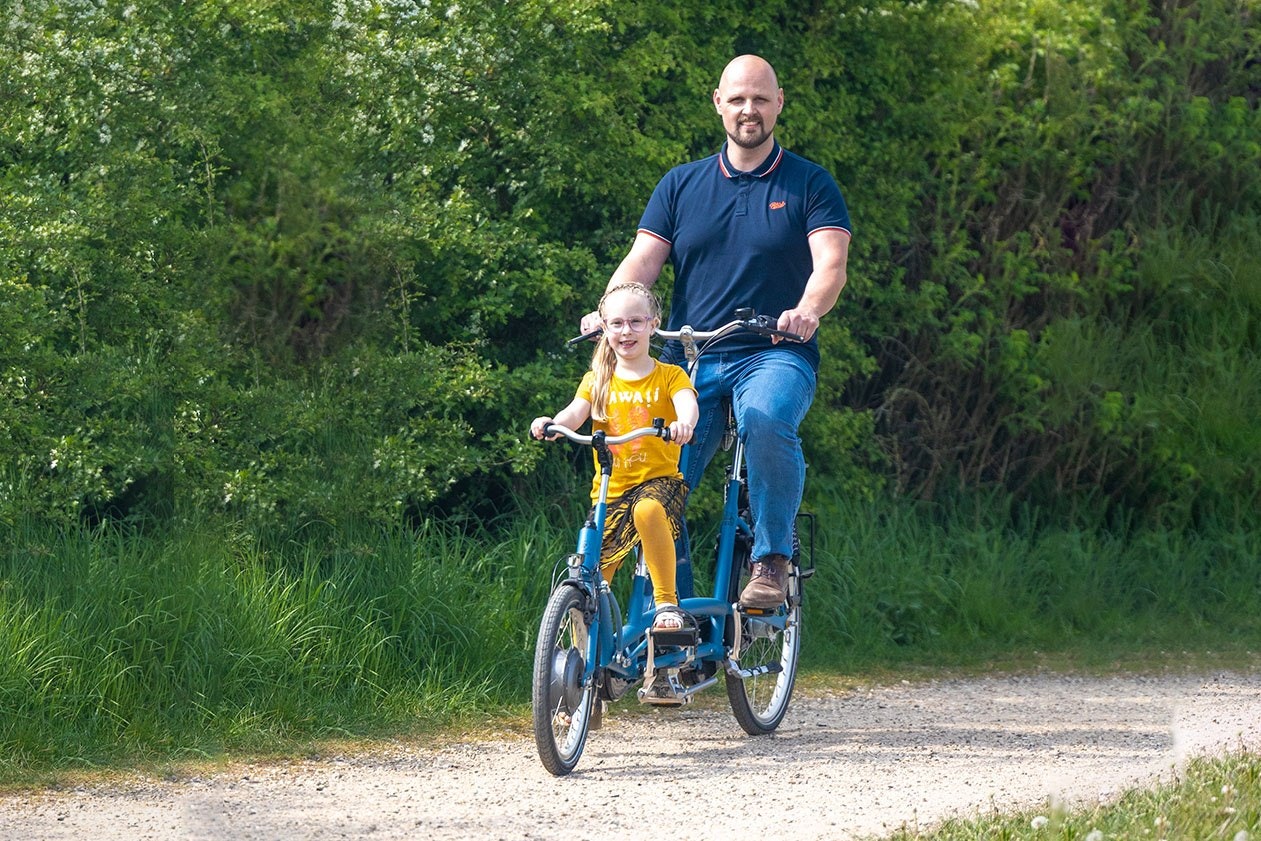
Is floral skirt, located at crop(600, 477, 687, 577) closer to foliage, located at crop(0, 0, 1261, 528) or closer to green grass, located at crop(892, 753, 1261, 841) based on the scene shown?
green grass, located at crop(892, 753, 1261, 841)

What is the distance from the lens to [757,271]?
6.26m

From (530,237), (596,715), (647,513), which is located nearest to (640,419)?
(647,513)

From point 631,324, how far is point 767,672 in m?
1.61

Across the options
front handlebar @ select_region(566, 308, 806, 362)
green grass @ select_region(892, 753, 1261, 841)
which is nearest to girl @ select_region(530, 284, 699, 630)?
front handlebar @ select_region(566, 308, 806, 362)

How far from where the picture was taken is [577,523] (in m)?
8.15

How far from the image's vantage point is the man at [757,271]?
605 centimetres

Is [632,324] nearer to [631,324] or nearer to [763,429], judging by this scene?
[631,324]

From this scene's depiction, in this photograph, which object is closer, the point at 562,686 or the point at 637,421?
the point at 562,686

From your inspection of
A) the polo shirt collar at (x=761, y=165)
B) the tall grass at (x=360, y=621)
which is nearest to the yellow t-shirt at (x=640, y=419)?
the polo shirt collar at (x=761, y=165)

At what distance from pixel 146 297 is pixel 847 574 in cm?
375

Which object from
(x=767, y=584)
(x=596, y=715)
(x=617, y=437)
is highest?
(x=617, y=437)

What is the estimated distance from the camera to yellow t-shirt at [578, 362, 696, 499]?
5801mm

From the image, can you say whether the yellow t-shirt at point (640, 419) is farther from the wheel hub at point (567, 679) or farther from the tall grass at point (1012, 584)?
the tall grass at point (1012, 584)

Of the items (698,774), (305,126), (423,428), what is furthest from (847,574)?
(305,126)
